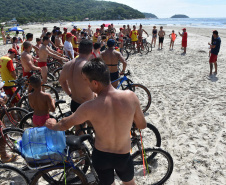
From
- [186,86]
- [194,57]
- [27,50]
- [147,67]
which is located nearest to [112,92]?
[27,50]

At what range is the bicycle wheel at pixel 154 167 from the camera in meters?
2.92

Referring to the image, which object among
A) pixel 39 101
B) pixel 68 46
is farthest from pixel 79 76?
pixel 68 46

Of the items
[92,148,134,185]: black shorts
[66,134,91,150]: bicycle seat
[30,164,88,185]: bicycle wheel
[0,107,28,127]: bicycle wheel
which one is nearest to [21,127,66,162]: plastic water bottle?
[66,134,91,150]: bicycle seat

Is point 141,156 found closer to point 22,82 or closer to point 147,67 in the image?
point 22,82

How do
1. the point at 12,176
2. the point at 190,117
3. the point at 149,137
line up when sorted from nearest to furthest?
the point at 12,176 → the point at 149,137 → the point at 190,117

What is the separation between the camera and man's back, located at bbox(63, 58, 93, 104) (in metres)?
3.15

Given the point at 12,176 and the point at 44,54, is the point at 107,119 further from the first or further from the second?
the point at 44,54

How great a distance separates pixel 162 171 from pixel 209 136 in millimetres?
1739

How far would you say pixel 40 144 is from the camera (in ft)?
6.86

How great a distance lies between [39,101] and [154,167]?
2424 millimetres

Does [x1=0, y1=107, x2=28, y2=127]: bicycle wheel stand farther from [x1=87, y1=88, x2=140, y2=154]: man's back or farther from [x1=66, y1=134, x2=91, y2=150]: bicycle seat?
[x1=87, y1=88, x2=140, y2=154]: man's back

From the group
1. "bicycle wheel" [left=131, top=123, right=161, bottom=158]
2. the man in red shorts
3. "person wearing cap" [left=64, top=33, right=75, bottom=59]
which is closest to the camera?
"bicycle wheel" [left=131, top=123, right=161, bottom=158]

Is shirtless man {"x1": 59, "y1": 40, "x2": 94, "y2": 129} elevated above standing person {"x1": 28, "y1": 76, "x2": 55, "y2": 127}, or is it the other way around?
shirtless man {"x1": 59, "y1": 40, "x2": 94, "y2": 129}

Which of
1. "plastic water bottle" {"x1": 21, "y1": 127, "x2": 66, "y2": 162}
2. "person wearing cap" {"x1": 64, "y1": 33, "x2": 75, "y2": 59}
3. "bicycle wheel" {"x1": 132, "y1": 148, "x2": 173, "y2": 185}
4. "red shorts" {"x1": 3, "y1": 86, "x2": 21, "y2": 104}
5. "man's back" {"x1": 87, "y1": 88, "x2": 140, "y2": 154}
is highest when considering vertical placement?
"person wearing cap" {"x1": 64, "y1": 33, "x2": 75, "y2": 59}
